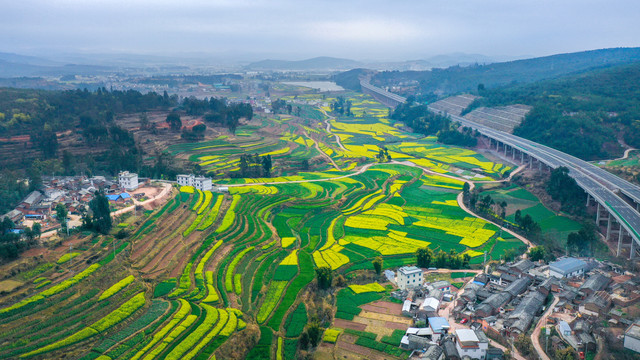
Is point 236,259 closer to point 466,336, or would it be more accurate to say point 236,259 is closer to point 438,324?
point 438,324

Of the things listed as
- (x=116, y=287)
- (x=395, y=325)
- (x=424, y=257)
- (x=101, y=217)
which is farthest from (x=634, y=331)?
(x=101, y=217)

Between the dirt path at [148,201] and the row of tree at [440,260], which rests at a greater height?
the dirt path at [148,201]

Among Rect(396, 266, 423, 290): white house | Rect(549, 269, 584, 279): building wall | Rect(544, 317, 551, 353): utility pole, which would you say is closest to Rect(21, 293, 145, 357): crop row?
Rect(396, 266, 423, 290): white house

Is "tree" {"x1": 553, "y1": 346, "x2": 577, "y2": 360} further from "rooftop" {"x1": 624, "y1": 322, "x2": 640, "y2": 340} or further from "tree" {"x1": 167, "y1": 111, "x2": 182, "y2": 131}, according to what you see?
"tree" {"x1": 167, "y1": 111, "x2": 182, "y2": 131}

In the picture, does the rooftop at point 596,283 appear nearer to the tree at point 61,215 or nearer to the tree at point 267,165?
the tree at point 61,215

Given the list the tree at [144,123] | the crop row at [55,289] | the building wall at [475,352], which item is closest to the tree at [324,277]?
the building wall at [475,352]

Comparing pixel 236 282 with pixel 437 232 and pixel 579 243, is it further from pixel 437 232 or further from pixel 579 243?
pixel 579 243
